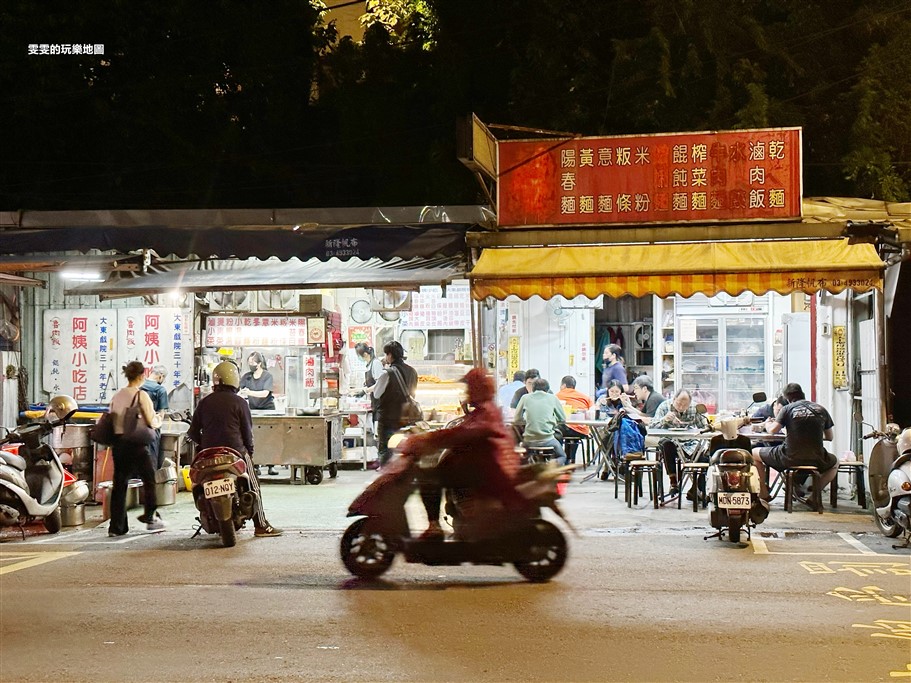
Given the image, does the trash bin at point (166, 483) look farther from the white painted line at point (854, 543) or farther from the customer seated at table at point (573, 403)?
the white painted line at point (854, 543)

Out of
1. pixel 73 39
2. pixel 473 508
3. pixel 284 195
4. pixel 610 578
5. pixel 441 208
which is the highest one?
pixel 73 39

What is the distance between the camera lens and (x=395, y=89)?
22.5 metres

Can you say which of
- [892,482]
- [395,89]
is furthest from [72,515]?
[395,89]

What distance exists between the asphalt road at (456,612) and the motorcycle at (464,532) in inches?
8.3

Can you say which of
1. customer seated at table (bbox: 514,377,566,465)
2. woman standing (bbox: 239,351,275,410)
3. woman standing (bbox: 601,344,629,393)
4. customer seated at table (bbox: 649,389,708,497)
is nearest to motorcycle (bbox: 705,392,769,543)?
customer seated at table (bbox: 649,389,708,497)

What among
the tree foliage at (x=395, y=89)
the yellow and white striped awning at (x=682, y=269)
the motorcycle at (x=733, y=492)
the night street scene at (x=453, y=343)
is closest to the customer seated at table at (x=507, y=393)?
the night street scene at (x=453, y=343)

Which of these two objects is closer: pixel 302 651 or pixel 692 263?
pixel 302 651

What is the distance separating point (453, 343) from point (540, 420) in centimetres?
579

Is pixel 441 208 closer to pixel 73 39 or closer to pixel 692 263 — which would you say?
pixel 692 263

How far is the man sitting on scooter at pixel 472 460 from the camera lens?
309 inches

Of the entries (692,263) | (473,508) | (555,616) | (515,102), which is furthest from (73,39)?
(555,616)

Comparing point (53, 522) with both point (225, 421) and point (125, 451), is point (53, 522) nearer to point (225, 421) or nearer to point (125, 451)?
point (125, 451)

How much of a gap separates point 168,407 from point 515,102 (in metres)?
9.09

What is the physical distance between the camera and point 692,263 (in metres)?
11.7
